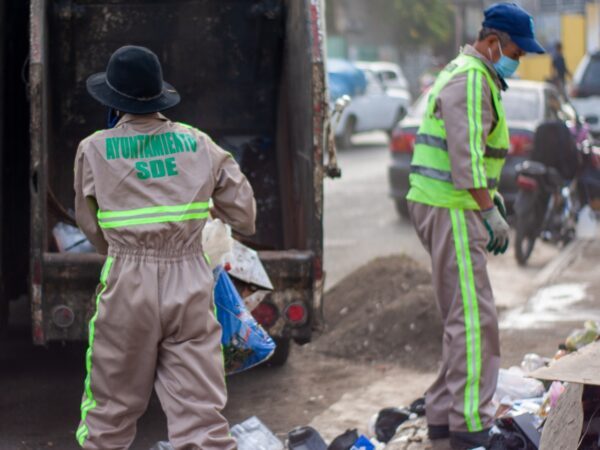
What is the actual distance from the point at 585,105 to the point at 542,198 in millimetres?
7814

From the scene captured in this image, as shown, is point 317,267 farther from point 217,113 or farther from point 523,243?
point 523,243

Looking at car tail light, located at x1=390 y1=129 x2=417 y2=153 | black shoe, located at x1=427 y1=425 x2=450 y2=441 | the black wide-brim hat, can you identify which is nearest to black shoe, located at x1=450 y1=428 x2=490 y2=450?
black shoe, located at x1=427 y1=425 x2=450 y2=441

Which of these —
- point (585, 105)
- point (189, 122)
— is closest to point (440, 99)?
point (189, 122)

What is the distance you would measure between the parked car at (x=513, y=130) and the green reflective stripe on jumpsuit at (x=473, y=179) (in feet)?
21.4

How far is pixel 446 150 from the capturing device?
4.88m

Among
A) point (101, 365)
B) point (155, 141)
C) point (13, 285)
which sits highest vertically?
point (155, 141)

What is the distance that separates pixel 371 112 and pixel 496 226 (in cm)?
1781

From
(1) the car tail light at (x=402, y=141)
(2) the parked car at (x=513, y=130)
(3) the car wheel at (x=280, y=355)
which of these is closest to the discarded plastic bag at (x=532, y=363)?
(3) the car wheel at (x=280, y=355)

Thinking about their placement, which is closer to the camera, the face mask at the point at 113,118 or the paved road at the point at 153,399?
the face mask at the point at 113,118

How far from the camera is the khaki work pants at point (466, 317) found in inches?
191

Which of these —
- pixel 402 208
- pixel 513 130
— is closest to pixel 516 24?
pixel 513 130

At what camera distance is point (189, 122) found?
7.01 meters

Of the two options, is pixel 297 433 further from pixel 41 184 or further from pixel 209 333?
pixel 41 184

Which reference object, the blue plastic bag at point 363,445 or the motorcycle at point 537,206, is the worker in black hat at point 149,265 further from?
the motorcycle at point 537,206
